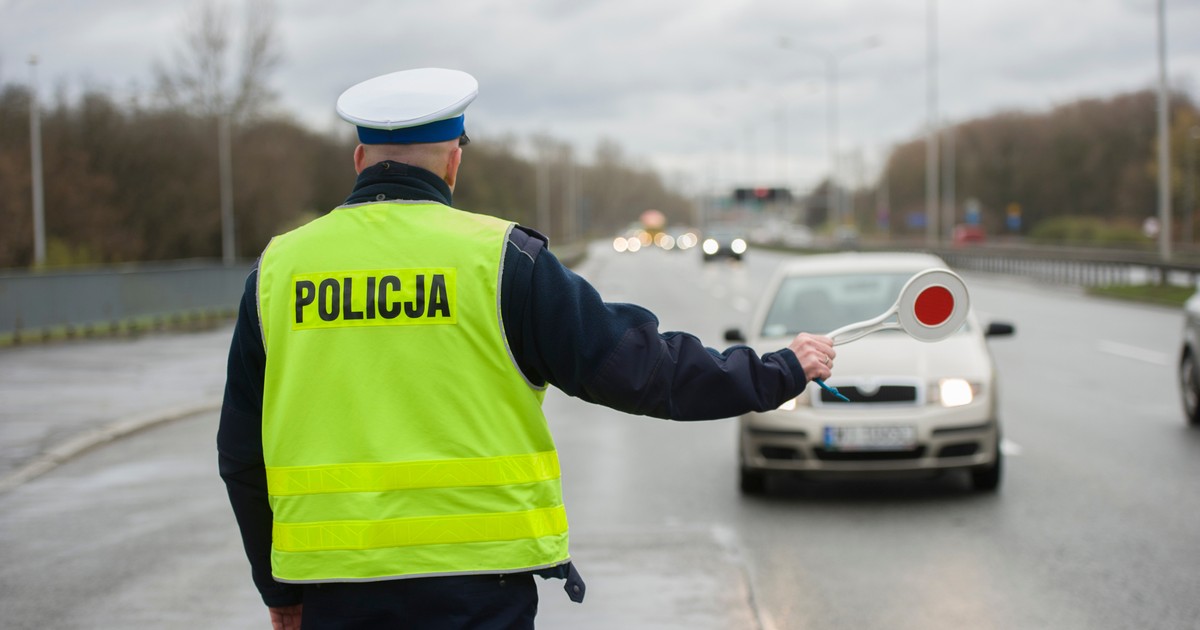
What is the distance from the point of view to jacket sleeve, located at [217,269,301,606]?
114 inches

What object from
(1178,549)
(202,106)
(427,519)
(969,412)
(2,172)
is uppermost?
(202,106)

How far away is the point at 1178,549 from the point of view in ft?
24.5

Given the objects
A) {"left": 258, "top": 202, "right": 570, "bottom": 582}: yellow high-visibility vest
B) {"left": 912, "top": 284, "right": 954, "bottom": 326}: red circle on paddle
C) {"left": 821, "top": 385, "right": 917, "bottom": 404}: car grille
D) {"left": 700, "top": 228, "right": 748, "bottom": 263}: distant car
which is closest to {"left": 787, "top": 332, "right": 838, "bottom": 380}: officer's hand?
{"left": 912, "top": 284, "right": 954, "bottom": 326}: red circle on paddle

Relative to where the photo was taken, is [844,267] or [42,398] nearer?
[844,267]

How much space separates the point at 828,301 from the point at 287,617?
7513 mm

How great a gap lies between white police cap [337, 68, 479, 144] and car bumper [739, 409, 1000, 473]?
20.1 feet

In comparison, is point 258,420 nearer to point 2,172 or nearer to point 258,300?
point 258,300

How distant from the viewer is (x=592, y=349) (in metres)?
2.68

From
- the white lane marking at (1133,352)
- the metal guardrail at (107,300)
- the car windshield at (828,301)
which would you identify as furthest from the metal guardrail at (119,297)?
the car windshield at (828,301)

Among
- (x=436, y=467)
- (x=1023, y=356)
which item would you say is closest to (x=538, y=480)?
(x=436, y=467)

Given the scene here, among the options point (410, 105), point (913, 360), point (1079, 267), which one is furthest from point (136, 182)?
point (410, 105)

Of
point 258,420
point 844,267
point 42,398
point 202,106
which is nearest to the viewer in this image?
point 258,420

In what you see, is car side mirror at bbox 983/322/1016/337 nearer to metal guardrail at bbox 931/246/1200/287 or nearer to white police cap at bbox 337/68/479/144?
white police cap at bbox 337/68/479/144

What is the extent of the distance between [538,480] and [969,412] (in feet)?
21.4
